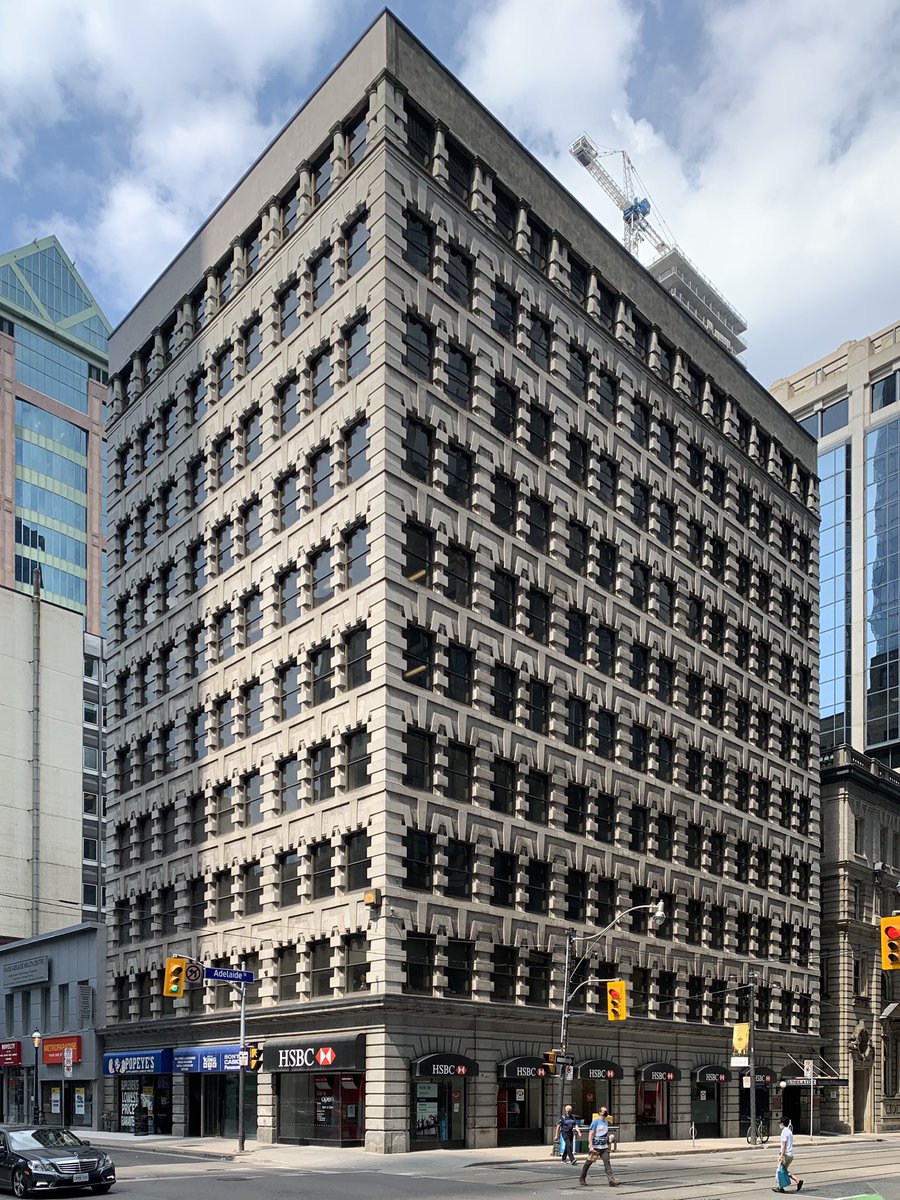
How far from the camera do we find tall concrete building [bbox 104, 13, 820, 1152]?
50750 mm

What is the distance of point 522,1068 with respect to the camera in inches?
2046

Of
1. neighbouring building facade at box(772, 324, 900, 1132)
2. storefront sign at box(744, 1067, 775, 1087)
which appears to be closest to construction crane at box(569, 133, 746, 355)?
neighbouring building facade at box(772, 324, 900, 1132)

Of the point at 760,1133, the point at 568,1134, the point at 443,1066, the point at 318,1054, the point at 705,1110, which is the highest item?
the point at 318,1054

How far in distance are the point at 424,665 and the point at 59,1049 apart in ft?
116

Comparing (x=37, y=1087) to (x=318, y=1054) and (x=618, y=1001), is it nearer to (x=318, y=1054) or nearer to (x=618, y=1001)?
(x=318, y=1054)

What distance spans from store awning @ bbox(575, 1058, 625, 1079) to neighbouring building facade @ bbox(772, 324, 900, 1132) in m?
32.5

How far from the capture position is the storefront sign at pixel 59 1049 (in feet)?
228

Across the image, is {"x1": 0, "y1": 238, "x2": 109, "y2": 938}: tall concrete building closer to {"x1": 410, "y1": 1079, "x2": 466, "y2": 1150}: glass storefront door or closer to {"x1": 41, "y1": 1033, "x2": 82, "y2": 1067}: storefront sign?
{"x1": 41, "y1": 1033, "x2": 82, "y2": 1067}: storefront sign

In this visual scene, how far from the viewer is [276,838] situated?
55125 mm

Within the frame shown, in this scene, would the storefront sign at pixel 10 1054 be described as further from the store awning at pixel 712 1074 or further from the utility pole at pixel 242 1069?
the store awning at pixel 712 1074

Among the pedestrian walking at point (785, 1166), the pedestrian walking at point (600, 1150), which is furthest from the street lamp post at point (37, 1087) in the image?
the pedestrian walking at point (785, 1166)

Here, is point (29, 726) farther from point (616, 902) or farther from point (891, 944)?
point (891, 944)

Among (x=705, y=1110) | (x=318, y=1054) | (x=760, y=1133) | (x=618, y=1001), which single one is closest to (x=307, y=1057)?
(x=318, y=1054)

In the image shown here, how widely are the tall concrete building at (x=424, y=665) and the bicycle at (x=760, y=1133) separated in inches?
49.6
